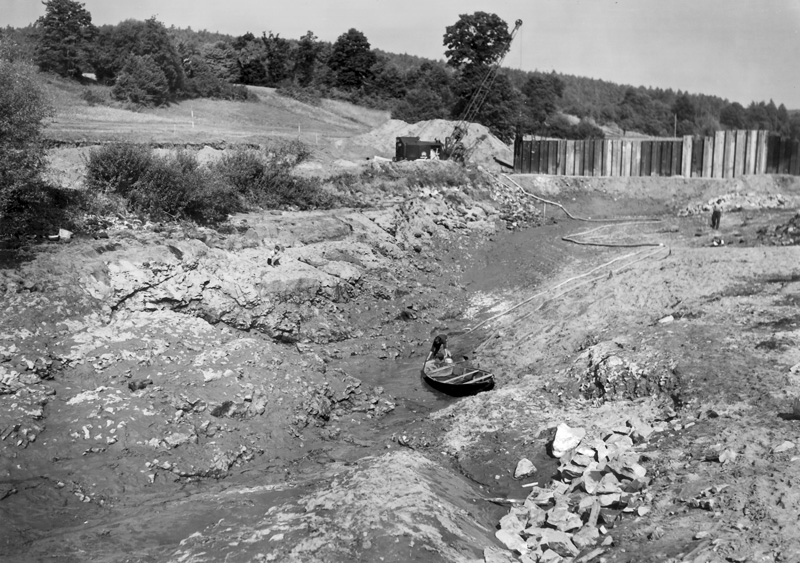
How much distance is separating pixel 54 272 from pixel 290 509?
28.0 feet

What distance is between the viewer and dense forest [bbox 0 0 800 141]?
150 feet

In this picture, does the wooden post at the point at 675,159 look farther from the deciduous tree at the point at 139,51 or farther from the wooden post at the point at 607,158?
the deciduous tree at the point at 139,51

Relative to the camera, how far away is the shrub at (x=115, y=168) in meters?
21.3

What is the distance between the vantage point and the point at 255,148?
29.8m

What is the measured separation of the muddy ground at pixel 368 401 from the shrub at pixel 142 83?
24.5 meters

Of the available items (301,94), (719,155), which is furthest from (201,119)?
(719,155)

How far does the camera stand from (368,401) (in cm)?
1645

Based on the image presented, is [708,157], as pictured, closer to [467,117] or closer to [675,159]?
[675,159]

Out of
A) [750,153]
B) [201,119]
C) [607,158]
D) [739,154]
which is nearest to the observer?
[750,153]

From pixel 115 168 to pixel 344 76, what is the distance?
1701 inches

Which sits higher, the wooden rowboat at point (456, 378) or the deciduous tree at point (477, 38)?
the deciduous tree at point (477, 38)

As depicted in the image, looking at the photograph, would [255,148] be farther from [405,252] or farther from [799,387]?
[799,387]

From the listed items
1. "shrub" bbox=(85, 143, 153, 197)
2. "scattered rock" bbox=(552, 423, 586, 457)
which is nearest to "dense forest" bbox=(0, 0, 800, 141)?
"shrub" bbox=(85, 143, 153, 197)

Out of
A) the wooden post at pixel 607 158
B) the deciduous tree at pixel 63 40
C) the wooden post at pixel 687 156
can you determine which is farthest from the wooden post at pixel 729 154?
the deciduous tree at pixel 63 40
